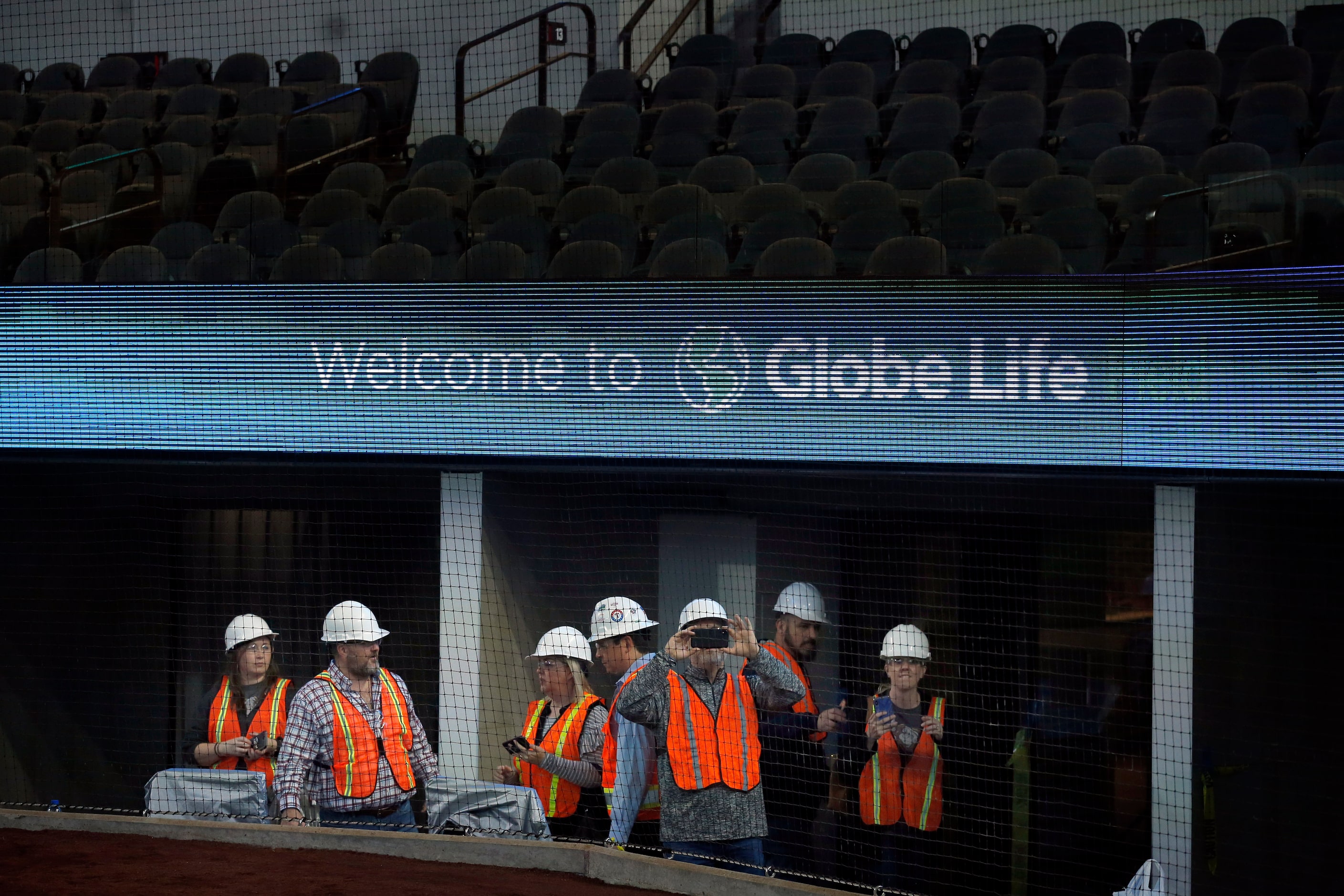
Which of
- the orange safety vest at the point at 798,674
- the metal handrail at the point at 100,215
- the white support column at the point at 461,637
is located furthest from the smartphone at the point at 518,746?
the metal handrail at the point at 100,215

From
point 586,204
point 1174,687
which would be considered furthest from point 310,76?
point 1174,687

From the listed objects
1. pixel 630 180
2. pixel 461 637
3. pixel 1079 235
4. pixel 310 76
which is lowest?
pixel 461 637

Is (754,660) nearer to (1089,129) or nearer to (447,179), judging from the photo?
(1089,129)

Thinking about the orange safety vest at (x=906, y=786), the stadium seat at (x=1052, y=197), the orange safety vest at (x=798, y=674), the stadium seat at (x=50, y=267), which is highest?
the stadium seat at (x=1052, y=197)

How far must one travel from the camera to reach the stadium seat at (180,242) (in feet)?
22.2

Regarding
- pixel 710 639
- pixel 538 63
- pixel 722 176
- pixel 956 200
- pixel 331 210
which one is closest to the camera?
pixel 710 639

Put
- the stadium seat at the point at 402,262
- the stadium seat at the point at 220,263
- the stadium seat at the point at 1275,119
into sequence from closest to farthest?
the stadium seat at the point at 1275,119, the stadium seat at the point at 402,262, the stadium seat at the point at 220,263

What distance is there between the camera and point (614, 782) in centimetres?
505

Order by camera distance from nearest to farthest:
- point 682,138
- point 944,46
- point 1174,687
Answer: point 1174,687, point 682,138, point 944,46

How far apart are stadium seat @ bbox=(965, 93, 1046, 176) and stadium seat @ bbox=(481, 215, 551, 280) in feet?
6.81

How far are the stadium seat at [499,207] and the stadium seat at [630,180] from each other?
0.38m

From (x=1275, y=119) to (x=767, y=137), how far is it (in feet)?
7.96

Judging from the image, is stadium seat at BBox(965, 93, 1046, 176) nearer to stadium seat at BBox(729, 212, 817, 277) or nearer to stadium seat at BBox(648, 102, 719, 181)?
stadium seat at BBox(729, 212, 817, 277)

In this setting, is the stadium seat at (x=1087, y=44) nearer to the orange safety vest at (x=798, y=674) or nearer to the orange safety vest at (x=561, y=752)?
the orange safety vest at (x=798, y=674)
